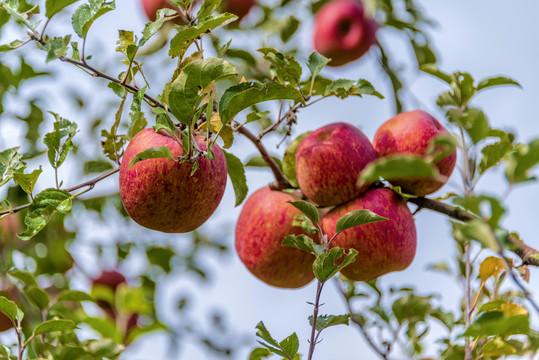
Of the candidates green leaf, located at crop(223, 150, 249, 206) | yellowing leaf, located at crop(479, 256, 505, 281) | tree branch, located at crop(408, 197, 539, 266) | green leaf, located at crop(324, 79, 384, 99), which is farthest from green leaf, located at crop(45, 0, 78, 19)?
yellowing leaf, located at crop(479, 256, 505, 281)

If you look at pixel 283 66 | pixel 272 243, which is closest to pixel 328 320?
pixel 272 243

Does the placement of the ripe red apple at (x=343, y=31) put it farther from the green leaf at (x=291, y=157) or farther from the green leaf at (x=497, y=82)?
the green leaf at (x=497, y=82)

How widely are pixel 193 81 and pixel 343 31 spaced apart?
6.25 feet

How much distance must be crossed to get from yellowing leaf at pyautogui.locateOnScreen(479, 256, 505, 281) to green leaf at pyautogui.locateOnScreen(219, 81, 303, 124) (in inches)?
26.1

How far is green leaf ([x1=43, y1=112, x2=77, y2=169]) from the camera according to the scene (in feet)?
3.85

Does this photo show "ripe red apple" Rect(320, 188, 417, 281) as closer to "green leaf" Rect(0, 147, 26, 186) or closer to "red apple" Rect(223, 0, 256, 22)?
"green leaf" Rect(0, 147, 26, 186)

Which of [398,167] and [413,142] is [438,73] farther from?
[398,167]

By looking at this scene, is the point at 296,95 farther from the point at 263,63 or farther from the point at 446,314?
the point at 263,63

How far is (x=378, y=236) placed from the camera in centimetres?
132

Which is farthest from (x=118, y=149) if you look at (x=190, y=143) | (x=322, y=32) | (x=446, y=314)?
(x=322, y=32)

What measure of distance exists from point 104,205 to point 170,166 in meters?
1.48

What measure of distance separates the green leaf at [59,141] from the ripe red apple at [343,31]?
68.6 inches

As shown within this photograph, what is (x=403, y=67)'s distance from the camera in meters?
2.26

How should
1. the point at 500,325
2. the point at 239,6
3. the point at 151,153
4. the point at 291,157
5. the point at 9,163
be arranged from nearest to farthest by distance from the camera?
1. the point at 500,325
2. the point at 151,153
3. the point at 9,163
4. the point at 291,157
5. the point at 239,6
